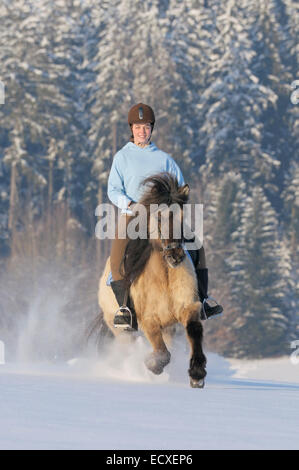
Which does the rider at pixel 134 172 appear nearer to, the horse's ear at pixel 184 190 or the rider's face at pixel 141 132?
the rider's face at pixel 141 132

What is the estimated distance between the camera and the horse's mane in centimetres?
923

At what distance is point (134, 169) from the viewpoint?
33.2 ft

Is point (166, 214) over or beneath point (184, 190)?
beneath

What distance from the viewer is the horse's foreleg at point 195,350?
8797 millimetres

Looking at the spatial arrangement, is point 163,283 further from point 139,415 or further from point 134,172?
point 139,415

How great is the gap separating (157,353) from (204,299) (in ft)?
2.34

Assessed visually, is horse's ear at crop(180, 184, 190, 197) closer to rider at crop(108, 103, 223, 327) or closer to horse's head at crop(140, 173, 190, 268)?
horse's head at crop(140, 173, 190, 268)

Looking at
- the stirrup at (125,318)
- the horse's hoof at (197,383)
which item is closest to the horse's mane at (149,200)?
the stirrup at (125,318)

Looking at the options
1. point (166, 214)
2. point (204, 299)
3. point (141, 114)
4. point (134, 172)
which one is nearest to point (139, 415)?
point (166, 214)

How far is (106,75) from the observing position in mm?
62594

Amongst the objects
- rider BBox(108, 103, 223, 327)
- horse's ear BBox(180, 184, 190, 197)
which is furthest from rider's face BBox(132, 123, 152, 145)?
horse's ear BBox(180, 184, 190, 197)
